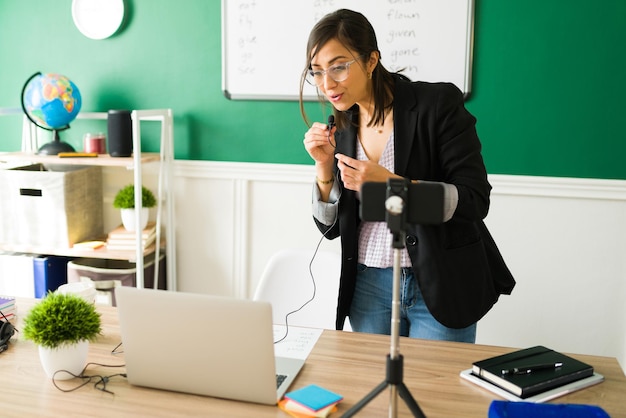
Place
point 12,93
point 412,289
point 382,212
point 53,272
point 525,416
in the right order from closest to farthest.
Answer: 1. point 382,212
2. point 525,416
3. point 412,289
4. point 53,272
5. point 12,93

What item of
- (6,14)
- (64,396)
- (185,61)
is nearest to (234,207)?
(185,61)

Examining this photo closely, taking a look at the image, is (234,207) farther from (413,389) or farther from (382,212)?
(382,212)

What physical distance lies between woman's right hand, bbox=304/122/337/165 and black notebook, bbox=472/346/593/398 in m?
0.65

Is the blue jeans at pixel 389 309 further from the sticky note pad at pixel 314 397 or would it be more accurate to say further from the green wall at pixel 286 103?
the green wall at pixel 286 103

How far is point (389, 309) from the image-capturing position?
179cm

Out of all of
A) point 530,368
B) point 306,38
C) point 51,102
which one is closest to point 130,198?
point 51,102

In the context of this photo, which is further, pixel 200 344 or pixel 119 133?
pixel 119 133

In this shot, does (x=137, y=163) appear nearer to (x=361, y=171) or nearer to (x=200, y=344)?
(x=361, y=171)

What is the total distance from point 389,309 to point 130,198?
64.0 inches

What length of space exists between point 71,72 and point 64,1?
0.34m

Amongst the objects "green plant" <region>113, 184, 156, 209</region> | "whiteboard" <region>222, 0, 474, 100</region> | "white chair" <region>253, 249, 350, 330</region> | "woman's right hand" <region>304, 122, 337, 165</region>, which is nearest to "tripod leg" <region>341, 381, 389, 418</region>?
"woman's right hand" <region>304, 122, 337, 165</region>

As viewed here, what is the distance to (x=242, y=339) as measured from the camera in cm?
125

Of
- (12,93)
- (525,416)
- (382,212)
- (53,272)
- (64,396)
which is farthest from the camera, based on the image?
(12,93)

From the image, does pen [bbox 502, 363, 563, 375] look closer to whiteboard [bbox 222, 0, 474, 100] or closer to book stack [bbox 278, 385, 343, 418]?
book stack [bbox 278, 385, 343, 418]
